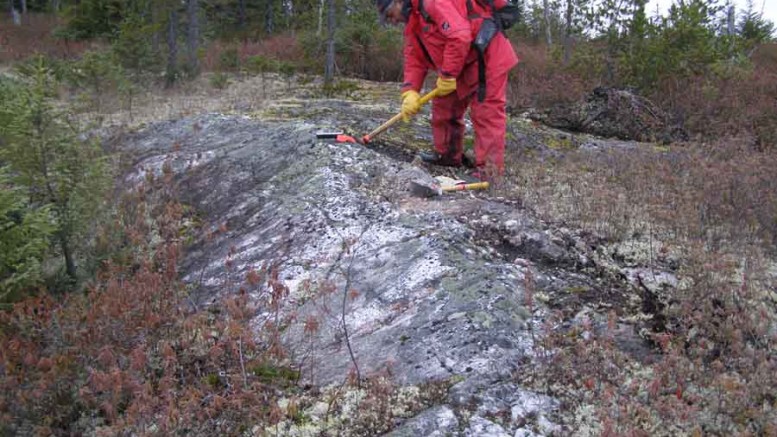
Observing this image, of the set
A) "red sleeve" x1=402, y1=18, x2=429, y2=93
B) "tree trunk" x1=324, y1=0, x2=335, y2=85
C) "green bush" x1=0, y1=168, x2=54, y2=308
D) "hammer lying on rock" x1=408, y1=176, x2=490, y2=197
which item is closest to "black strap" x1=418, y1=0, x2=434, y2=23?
"red sleeve" x1=402, y1=18, x2=429, y2=93

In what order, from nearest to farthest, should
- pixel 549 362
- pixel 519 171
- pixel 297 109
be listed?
1. pixel 549 362
2. pixel 519 171
3. pixel 297 109

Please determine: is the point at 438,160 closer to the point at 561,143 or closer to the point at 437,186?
the point at 437,186

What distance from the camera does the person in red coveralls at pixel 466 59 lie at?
18.9ft

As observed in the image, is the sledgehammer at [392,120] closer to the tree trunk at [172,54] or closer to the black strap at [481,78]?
the black strap at [481,78]

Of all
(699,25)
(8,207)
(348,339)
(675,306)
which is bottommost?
(348,339)

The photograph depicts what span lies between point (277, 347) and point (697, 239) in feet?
10.1

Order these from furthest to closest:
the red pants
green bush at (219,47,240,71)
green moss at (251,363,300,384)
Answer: green bush at (219,47,240,71) → the red pants → green moss at (251,363,300,384)

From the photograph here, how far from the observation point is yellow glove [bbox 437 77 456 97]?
233 inches

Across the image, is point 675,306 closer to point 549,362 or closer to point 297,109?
point 549,362

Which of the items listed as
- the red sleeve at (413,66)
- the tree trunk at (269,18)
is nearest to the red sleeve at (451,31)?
the red sleeve at (413,66)

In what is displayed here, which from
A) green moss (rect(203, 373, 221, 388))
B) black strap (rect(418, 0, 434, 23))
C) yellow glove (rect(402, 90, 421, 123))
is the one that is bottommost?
green moss (rect(203, 373, 221, 388))

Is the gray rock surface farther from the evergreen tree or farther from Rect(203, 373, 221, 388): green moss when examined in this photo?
the evergreen tree

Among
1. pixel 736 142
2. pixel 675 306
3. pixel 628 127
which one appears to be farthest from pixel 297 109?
pixel 675 306

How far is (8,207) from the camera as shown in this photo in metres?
3.90
